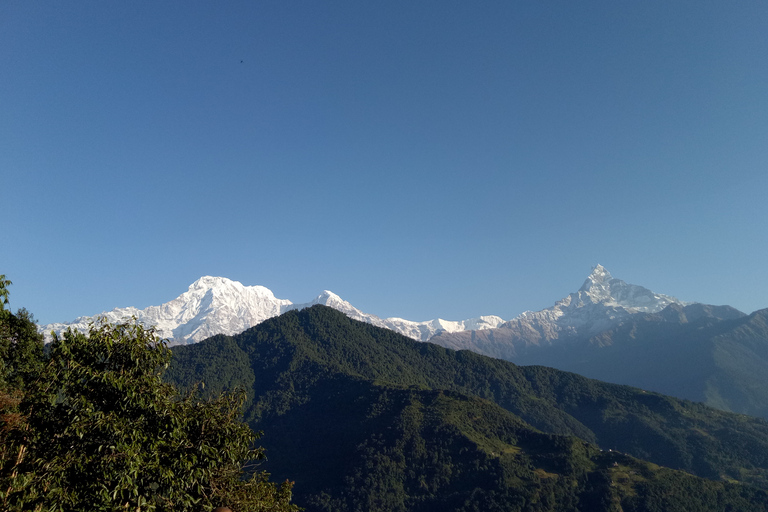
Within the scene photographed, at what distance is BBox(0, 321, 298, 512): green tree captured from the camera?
56.3ft

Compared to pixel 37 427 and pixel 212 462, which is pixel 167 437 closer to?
pixel 212 462

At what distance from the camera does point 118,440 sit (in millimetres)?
18219

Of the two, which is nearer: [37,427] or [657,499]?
[37,427]

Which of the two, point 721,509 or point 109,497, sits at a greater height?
point 109,497

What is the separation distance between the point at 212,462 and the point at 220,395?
4.97 meters

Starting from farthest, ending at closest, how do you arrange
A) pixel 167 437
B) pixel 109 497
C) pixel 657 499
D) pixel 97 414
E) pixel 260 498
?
pixel 657 499, pixel 260 498, pixel 167 437, pixel 97 414, pixel 109 497

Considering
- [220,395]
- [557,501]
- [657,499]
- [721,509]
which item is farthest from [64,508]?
[721,509]

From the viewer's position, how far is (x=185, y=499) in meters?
18.5

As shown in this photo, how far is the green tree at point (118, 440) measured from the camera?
676 inches

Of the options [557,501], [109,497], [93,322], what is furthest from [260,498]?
[557,501]

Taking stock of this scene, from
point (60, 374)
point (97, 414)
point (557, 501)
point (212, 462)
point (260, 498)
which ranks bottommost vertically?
point (557, 501)

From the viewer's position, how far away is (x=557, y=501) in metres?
199

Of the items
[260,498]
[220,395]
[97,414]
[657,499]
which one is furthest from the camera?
[657,499]

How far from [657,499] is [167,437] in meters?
240
